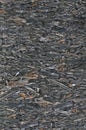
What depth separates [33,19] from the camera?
18.6 ft

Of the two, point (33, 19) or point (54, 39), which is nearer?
point (54, 39)

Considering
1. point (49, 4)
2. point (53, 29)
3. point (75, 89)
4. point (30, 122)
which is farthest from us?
point (49, 4)

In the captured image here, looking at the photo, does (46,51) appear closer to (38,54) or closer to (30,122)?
(38,54)

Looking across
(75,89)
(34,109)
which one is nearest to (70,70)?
(75,89)

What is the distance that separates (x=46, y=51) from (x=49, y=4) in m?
1.24

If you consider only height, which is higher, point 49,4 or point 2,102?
point 49,4

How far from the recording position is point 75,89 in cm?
449

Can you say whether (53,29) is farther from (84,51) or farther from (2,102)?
(2,102)

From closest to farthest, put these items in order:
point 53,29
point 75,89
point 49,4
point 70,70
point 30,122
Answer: point 30,122 < point 75,89 < point 70,70 < point 53,29 < point 49,4

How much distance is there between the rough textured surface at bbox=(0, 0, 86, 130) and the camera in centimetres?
414

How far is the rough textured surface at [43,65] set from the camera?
13.6 ft

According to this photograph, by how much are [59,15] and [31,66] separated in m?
1.31

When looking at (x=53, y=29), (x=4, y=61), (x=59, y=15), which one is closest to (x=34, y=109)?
(x=4, y=61)

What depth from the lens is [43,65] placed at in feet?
15.9
